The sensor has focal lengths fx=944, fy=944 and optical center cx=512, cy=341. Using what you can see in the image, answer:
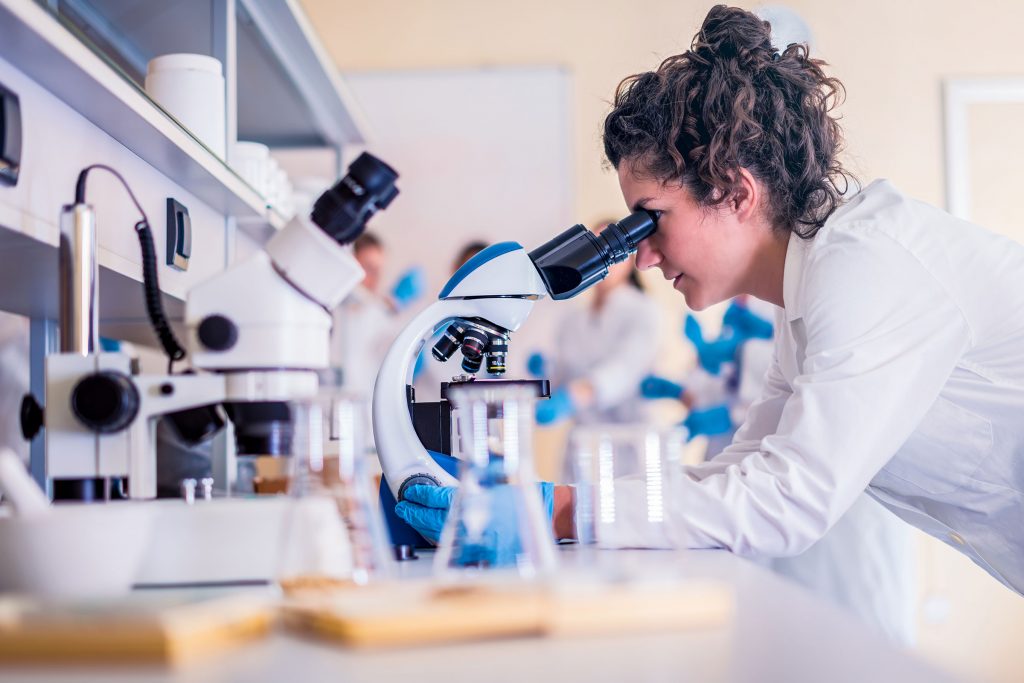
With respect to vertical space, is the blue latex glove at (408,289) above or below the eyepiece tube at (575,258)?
above

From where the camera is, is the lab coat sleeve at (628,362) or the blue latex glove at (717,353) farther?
the lab coat sleeve at (628,362)

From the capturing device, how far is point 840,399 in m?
1.13

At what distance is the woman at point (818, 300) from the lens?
1120 millimetres

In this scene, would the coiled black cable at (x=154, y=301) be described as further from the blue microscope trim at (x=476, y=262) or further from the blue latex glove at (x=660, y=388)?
the blue latex glove at (x=660, y=388)

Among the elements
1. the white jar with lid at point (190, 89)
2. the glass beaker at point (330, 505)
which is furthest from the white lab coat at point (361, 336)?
the glass beaker at point (330, 505)

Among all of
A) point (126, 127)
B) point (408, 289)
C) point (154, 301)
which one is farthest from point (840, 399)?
point (408, 289)

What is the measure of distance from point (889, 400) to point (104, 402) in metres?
0.88

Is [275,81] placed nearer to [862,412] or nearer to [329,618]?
[862,412]

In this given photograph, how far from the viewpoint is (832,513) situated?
111cm

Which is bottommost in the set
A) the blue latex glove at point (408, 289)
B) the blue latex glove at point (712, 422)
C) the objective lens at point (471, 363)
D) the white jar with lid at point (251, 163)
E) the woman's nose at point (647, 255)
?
the blue latex glove at point (712, 422)

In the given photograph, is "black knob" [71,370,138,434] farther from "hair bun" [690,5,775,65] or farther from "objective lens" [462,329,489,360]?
"hair bun" [690,5,775,65]

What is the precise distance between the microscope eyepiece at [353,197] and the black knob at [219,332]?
0.12 meters

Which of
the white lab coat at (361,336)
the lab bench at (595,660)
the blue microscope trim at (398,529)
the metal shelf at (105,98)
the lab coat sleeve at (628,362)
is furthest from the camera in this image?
the lab coat sleeve at (628,362)

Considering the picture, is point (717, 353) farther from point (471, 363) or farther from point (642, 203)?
point (471, 363)
